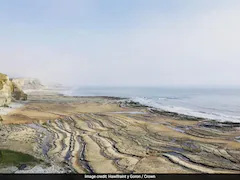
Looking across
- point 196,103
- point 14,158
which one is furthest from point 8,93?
point 196,103

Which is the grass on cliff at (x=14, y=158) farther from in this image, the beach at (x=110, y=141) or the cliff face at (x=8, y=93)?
the cliff face at (x=8, y=93)

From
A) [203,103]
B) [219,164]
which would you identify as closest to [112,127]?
[219,164]

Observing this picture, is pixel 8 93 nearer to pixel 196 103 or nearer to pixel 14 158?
pixel 14 158

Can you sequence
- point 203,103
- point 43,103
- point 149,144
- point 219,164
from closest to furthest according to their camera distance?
point 219,164 < point 149,144 < point 43,103 < point 203,103

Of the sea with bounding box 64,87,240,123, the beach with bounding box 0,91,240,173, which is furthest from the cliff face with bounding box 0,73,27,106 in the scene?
the sea with bounding box 64,87,240,123

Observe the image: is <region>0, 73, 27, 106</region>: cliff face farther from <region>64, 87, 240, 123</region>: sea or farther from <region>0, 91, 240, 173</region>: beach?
<region>64, 87, 240, 123</region>: sea

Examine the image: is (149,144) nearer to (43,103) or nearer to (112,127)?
Result: (112,127)
